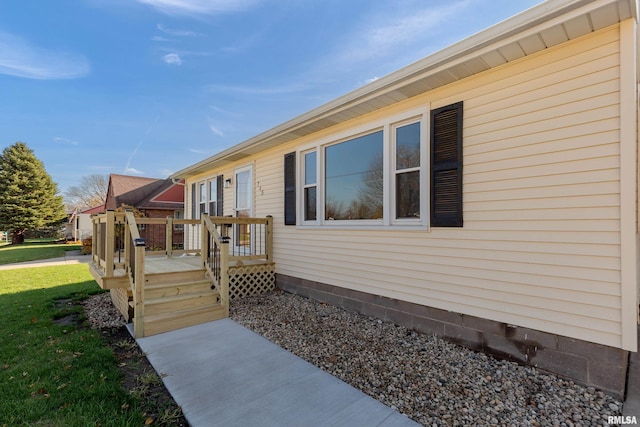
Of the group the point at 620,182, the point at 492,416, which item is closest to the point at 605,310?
the point at 620,182

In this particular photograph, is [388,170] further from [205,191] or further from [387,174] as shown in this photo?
[205,191]

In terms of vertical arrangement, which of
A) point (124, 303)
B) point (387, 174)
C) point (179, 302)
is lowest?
point (124, 303)

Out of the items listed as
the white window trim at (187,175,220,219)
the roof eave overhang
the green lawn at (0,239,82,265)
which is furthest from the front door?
the green lawn at (0,239,82,265)

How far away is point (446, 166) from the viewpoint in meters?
3.63

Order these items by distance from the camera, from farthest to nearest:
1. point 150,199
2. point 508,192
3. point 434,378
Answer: point 150,199, point 508,192, point 434,378

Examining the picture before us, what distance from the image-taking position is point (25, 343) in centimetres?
369

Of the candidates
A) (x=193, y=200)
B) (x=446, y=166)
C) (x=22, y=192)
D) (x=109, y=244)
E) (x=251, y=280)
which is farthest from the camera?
(x=22, y=192)

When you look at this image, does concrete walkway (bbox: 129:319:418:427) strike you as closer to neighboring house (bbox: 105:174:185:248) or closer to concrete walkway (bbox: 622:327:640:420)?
concrete walkway (bbox: 622:327:640:420)

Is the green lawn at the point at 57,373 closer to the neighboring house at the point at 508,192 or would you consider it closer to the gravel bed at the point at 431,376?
the gravel bed at the point at 431,376

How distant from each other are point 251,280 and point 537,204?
17.1ft

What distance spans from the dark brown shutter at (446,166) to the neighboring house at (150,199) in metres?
16.5

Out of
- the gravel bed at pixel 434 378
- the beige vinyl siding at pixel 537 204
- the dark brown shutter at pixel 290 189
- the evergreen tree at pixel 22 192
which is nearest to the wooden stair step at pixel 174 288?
the gravel bed at pixel 434 378

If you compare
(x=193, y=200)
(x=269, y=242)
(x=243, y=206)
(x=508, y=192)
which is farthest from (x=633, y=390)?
(x=193, y=200)

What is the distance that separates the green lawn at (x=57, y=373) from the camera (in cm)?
221
